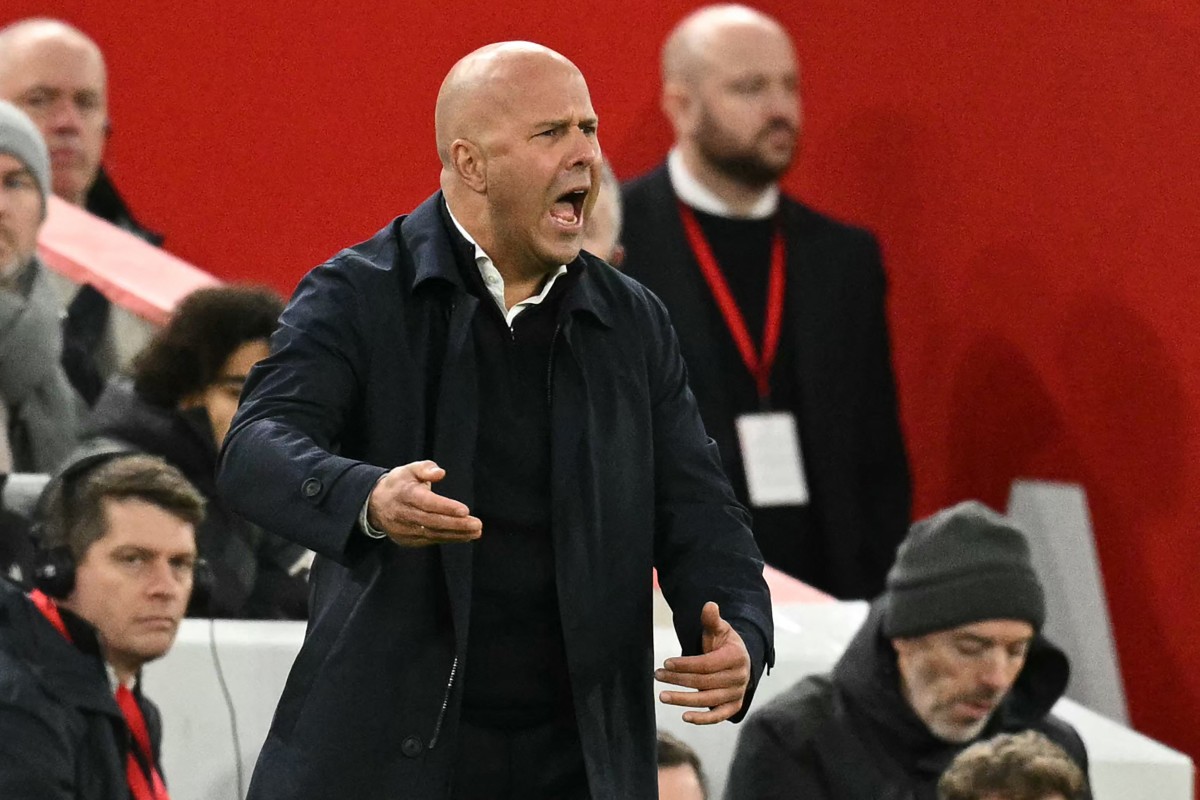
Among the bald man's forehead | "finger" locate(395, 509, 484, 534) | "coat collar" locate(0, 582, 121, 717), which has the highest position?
the bald man's forehead

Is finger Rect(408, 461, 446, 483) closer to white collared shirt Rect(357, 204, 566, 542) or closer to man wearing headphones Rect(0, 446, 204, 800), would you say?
white collared shirt Rect(357, 204, 566, 542)

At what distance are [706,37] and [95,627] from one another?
2.27 metres

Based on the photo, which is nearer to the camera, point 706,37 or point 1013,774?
point 1013,774

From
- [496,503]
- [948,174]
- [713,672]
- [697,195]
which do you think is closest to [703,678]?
[713,672]

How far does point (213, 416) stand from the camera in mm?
3740

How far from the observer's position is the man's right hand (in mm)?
1802

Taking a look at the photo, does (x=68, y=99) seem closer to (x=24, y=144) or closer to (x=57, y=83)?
(x=57, y=83)

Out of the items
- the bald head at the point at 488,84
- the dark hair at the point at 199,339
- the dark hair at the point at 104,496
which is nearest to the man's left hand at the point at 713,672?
the bald head at the point at 488,84

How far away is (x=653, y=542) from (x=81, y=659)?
1.19 meters

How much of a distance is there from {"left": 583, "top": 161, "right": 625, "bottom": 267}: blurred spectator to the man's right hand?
82.1 inches

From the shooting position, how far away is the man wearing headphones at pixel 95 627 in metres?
→ 2.92

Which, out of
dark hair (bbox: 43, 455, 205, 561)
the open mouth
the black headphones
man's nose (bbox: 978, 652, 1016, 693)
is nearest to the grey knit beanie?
the black headphones

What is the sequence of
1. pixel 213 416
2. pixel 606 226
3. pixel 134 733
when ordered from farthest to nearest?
1. pixel 606 226
2. pixel 213 416
3. pixel 134 733

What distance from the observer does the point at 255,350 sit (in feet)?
12.5
